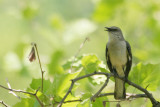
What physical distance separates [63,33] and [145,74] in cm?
149

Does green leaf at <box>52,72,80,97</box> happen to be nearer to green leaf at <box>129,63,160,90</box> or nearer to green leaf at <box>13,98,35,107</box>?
green leaf at <box>13,98,35,107</box>

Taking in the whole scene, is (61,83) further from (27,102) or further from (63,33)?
(63,33)

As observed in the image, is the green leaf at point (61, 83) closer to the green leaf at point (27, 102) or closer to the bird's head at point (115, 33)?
the green leaf at point (27, 102)

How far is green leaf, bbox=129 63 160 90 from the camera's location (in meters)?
1.38

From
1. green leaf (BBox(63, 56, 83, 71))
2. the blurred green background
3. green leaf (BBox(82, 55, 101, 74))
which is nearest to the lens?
green leaf (BBox(82, 55, 101, 74))

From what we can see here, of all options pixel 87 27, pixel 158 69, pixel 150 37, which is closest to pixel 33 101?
pixel 158 69

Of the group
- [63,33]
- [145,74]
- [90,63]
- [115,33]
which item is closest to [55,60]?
[63,33]

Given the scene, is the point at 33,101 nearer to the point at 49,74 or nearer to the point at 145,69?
the point at 145,69

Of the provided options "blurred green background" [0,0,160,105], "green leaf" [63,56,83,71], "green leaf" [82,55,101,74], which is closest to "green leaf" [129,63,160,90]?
"green leaf" [82,55,101,74]

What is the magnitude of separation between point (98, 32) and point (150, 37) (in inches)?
22.6

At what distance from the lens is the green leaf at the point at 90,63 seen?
1.41 m

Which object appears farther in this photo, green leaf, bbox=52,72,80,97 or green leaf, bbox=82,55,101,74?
green leaf, bbox=82,55,101,74

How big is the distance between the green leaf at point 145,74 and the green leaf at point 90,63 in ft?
0.54

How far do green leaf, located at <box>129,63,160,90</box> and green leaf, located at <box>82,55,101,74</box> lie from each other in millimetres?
166
